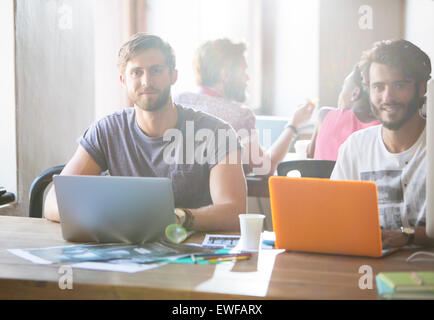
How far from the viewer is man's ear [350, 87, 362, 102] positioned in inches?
113

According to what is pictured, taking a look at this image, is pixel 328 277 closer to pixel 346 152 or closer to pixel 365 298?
pixel 365 298

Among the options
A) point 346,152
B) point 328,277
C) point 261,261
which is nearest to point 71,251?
point 261,261

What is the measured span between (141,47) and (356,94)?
138 cm

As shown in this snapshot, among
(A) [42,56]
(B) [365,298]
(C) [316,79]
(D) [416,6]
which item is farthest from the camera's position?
(C) [316,79]

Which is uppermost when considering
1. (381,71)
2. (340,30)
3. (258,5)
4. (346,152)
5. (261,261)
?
(258,5)

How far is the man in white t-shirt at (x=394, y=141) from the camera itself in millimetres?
1640

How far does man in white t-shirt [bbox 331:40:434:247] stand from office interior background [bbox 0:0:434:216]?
1.39 m

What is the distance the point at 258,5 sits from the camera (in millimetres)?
4262

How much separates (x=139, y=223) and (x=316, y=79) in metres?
2.95

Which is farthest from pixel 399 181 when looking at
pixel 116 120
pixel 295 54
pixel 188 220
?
pixel 295 54

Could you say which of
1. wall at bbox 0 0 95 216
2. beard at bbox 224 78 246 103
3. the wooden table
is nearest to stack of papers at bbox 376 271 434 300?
the wooden table

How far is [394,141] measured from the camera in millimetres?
1716

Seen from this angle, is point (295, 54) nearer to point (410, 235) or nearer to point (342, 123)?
point (342, 123)

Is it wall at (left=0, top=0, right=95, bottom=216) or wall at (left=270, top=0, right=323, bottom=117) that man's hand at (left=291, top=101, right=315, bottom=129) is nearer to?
wall at (left=270, top=0, right=323, bottom=117)
